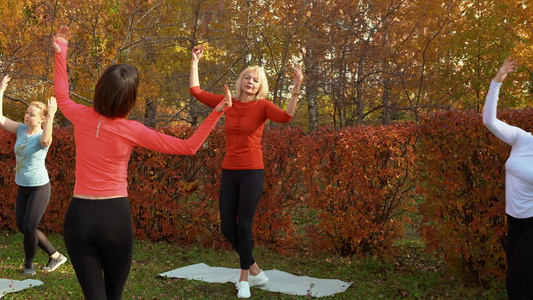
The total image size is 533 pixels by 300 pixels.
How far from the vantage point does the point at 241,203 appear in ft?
15.3

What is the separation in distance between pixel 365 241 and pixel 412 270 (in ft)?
2.16

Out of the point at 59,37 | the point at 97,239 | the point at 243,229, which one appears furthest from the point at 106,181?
the point at 243,229

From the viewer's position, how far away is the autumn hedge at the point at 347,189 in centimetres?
475

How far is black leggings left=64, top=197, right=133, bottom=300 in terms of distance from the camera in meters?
2.39

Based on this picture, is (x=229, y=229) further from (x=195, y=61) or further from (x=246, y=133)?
(x=195, y=61)

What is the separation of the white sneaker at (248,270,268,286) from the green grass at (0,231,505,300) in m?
0.07

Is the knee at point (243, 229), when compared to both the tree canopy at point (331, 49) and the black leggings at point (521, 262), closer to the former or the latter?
the black leggings at point (521, 262)

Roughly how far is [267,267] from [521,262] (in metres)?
3.14

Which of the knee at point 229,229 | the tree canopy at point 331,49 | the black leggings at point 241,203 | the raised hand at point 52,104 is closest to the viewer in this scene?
the raised hand at point 52,104

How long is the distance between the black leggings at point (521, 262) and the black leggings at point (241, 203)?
85.8 inches

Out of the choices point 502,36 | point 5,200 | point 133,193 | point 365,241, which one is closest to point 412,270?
point 365,241

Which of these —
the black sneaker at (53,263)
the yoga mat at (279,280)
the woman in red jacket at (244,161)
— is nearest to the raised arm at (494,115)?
the woman in red jacket at (244,161)

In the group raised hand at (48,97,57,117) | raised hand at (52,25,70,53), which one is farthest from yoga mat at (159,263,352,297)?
raised hand at (52,25,70,53)

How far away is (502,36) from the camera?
42.1ft
